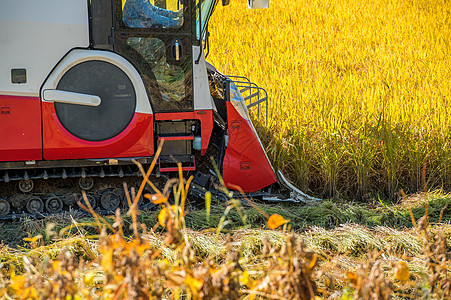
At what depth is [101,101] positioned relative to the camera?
4.45 m

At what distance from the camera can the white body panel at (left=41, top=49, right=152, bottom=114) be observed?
4.32 m

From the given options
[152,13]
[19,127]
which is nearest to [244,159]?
[152,13]

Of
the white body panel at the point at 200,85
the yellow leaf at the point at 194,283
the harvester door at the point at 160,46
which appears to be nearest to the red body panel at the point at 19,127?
the harvester door at the point at 160,46

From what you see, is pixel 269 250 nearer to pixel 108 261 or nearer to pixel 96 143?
pixel 108 261

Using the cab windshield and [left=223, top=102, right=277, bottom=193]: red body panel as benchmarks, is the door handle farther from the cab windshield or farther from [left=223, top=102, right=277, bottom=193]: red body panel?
[left=223, top=102, right=277, bottom=193]: red body panel

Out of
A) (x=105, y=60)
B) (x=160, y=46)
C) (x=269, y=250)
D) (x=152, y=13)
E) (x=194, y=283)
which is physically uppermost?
(x=152, y=13)

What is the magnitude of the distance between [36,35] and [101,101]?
0.65 meters

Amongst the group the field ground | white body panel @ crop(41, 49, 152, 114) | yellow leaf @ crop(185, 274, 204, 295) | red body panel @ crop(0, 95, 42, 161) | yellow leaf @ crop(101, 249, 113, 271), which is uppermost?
white body panel @ crop(41, 49, 152, 114)

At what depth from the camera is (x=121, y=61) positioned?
175 inches

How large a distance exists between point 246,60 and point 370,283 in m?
6.36

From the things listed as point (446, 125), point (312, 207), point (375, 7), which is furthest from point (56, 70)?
point (375, 7)

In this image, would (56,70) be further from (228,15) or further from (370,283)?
(228,15)

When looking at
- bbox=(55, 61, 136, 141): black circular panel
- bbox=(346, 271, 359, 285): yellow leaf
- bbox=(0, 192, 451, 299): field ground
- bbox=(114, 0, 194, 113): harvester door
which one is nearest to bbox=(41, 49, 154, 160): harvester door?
bbox=(55, 61, 136, 141): black circular panel

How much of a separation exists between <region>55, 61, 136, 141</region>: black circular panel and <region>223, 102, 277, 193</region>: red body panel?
0.88 metres
